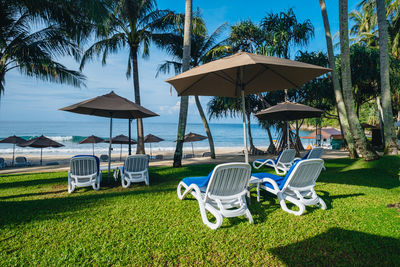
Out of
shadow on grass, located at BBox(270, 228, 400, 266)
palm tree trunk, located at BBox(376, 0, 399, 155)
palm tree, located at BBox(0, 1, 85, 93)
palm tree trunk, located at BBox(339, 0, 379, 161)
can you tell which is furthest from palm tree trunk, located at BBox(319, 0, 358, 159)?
palm tree, located at BBox(0, 1, 85, 93)

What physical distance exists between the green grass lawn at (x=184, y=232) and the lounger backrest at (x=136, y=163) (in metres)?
0.97

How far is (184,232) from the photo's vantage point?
2.86 metres

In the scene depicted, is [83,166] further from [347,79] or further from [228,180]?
[347,79]

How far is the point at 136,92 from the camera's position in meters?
12.1

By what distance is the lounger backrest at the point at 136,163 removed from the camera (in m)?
5.46

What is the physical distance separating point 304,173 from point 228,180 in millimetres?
A: 1407

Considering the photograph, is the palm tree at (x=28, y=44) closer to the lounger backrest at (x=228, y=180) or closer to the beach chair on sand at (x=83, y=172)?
the beach chair on sand at (x=83, y=172)

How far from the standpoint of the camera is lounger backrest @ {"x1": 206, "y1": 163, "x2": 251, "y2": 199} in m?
2.99

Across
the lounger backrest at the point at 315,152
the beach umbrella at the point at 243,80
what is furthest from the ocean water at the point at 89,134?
the beach umbrella at the point at 243,80

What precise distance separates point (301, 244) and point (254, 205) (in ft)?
4.64

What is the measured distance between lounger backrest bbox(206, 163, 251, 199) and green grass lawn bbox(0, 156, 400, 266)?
482 mm

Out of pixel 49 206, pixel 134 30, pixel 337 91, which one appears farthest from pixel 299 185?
pixel 134 30

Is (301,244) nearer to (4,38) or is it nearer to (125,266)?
(125,266)

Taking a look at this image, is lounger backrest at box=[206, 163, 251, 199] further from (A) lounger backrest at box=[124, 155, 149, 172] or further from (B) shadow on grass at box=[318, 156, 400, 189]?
(B) shadow on grass at box=[318, 156, 400, 189]
